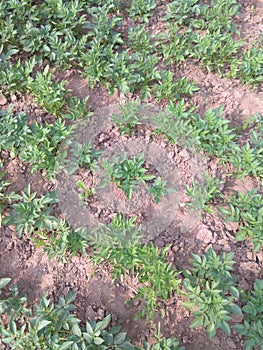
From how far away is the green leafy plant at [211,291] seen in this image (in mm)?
2836

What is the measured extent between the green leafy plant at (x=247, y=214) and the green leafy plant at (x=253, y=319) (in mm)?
382

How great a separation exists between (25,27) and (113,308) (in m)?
2.99

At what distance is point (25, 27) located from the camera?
429 centimetres

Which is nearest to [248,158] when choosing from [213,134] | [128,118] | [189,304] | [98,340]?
[213,134]

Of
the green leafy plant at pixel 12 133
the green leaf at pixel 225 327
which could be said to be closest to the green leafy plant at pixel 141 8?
the green leafy plant at pixel 12 133

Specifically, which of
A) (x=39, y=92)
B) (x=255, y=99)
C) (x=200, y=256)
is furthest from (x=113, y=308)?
(x=255, y=99)

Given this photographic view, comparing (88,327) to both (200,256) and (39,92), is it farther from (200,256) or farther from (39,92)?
(39,92)

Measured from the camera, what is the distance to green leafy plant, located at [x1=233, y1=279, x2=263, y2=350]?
9.25 ft

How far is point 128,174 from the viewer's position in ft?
11.6

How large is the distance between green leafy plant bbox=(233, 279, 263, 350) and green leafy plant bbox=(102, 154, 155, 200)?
123 centimetres

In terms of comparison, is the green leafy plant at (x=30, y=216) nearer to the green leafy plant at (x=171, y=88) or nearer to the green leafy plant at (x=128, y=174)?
the green leafy plant at (x=128, y=174)

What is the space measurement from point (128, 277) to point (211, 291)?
0.68 m

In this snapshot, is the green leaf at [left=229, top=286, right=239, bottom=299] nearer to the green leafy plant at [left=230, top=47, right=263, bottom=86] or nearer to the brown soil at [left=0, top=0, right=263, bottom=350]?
the brown soil at [left=0, top=0, right=263, bottom=350]

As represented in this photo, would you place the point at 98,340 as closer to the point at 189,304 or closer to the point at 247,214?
the point at 189,304
